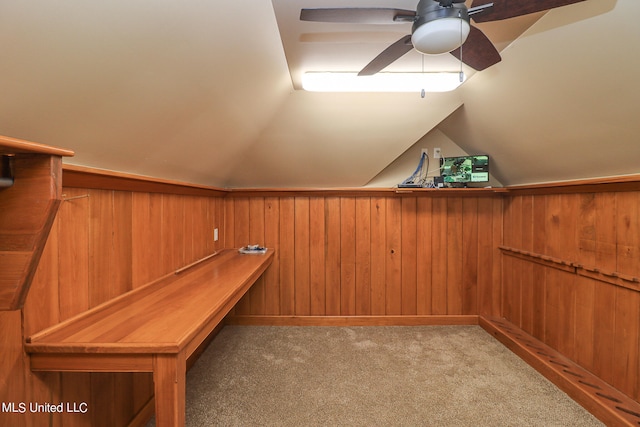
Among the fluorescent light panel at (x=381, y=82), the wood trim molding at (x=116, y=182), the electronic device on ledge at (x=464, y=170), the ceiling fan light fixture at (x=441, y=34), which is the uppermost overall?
the fluorescent light panel at (x=381, y=82)

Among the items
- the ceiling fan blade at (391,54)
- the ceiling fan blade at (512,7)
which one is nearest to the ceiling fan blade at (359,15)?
the ceiling fan blade at (391,54)

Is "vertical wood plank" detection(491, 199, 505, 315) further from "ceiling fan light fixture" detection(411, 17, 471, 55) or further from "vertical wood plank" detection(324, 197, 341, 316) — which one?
"ceiling fan light fixture" detection(411, 17, 471, 55)

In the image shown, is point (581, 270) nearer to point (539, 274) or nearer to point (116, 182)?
point (539, 274)

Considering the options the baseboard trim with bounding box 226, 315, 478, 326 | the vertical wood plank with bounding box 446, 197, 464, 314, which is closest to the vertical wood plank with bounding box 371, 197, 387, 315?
the baseboard trim with bounding box 226, 315, 478, 326

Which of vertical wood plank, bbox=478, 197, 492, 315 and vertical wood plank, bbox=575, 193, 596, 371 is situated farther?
vertical wood plank, bbox=478, 197, 492, 315

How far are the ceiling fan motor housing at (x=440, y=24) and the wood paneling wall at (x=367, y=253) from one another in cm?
192

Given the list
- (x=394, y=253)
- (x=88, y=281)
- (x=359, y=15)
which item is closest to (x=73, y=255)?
(x=88, y=281)

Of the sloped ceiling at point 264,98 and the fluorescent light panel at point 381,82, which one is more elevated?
the fluorescent light panel at point 381,82

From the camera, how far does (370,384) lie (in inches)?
75.5

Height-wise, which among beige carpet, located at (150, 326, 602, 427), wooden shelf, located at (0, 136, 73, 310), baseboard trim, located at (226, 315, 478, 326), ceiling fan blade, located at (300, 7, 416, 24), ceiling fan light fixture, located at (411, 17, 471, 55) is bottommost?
beige carpet, located at (150, 326, 602, 427)

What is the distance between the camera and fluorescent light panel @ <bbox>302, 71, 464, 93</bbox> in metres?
1.95

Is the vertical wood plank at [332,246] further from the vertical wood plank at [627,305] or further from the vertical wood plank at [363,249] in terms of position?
the vertical wood plank at [627,305]

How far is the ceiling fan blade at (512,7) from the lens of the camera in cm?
97

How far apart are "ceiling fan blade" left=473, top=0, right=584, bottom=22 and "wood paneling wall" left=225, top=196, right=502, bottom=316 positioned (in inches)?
76.0
